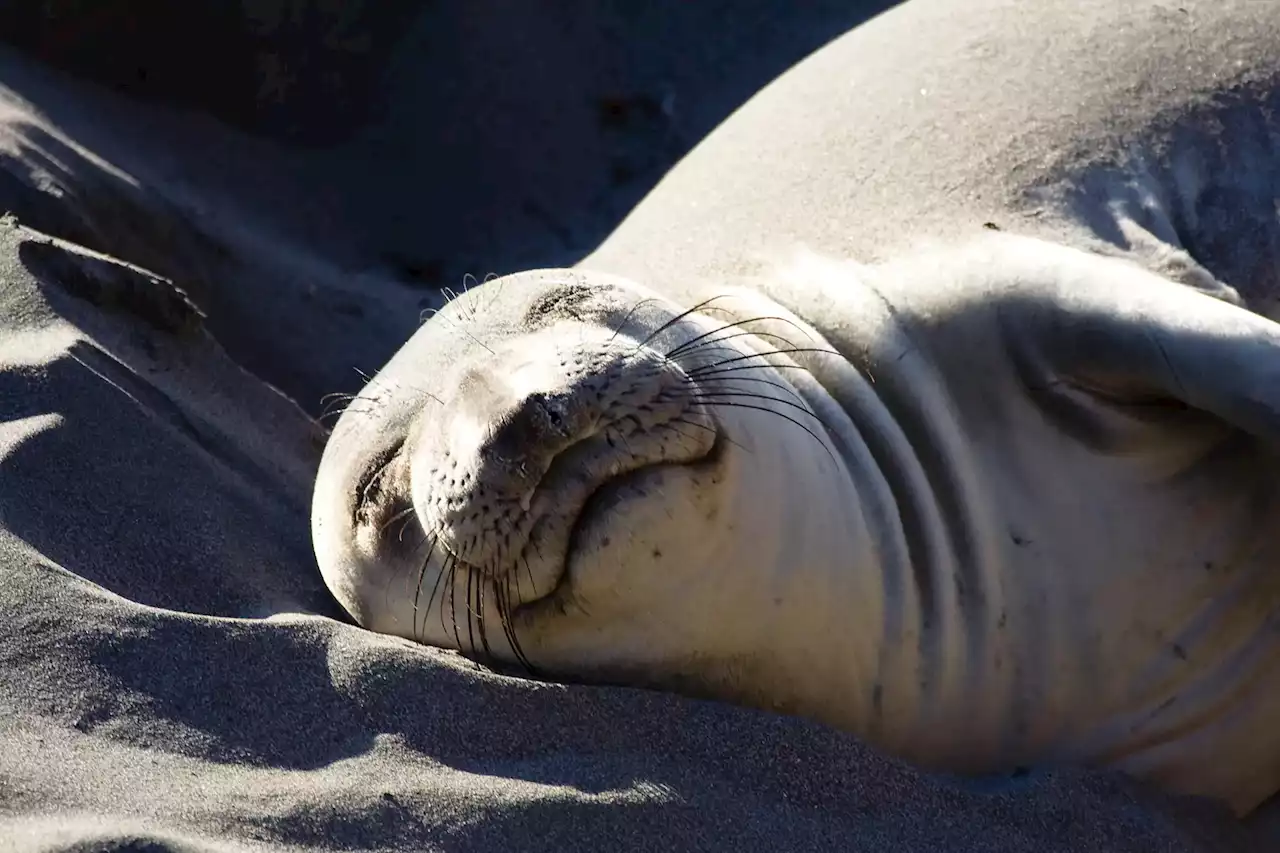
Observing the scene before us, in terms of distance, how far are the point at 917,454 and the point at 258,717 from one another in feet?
3.65

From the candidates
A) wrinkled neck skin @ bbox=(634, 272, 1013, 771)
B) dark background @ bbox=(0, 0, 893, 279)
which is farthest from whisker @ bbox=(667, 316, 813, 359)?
dark background @ bbox=(0, 0, 893, 279)

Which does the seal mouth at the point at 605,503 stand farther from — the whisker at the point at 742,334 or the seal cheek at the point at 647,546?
the whisker at the point at 742,334

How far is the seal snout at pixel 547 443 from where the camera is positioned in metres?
2.08

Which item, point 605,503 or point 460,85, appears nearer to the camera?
point 605,503

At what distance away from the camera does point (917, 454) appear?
101 inches

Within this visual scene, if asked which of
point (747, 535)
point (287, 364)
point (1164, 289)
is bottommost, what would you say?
point (287, 364)

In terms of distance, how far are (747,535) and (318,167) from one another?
2598mm

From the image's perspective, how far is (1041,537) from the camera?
249 centimetres

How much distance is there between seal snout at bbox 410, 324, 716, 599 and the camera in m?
Answer: 2.08

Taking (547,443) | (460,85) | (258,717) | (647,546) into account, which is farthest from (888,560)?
(460,85)

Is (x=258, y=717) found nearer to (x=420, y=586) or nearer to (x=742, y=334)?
(x=420, y=586)

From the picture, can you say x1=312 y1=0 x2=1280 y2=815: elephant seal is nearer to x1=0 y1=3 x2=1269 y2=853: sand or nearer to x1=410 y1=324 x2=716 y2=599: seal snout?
x1=410 y1=324 x2=716 y2=599: seal snout

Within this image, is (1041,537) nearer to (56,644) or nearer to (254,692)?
(254,692)

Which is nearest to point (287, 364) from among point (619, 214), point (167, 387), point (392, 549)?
point (167, 387)
